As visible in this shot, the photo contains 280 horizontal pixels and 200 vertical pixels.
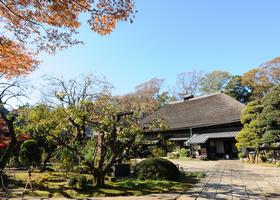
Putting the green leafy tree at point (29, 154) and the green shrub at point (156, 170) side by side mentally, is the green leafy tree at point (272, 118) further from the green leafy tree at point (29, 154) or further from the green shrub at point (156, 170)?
the green leafy tree at point (29, 154)

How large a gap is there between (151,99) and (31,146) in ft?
86.9

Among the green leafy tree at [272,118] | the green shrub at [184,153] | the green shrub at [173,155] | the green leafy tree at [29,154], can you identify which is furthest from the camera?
the green shrub at [173,155]

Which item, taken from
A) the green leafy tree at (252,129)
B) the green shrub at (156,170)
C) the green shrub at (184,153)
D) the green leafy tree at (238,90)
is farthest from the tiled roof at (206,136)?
the green leafy tree at (238,90)

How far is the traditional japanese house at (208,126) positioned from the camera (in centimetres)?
2171

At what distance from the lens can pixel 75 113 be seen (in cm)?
826

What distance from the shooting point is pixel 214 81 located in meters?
41.5

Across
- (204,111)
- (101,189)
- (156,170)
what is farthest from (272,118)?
(101,189)

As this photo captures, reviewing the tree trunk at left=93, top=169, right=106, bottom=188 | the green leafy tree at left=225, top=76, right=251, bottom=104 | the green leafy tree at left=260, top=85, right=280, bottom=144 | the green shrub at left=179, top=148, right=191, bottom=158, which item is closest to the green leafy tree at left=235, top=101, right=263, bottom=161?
the green leafy tree at left=260, top=85, right=280, bottom=144

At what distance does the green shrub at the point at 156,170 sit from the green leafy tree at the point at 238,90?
3143 centimetres

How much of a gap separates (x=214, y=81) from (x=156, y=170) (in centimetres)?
3366

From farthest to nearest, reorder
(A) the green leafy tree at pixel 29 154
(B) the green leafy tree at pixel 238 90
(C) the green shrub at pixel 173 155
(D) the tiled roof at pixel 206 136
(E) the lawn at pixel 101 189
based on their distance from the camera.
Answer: (B) the green leafy tree at pixel 238 90, (C) the green shrub at pixel 173 155, (D) the tiled roof at pixel 206 136, (A) the green leafy tree at pixel 29 154, (E) the lawn at pixel 101 189

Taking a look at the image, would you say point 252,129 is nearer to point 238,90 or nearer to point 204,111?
point 204,111

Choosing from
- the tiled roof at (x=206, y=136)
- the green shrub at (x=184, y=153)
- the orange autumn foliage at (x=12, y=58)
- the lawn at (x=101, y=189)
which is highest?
the orange autumn foliage at (x=12, y=58)

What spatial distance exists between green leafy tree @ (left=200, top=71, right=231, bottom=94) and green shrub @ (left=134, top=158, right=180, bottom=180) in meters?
32.2
